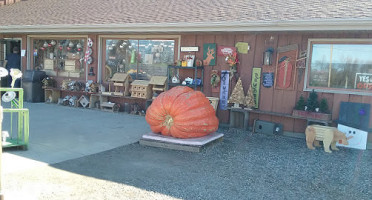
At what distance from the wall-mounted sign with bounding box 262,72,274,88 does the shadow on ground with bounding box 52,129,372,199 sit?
164cm

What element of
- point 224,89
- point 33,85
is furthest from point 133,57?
point 33,85

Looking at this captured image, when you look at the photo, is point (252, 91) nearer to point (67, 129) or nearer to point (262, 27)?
point (262, 27)

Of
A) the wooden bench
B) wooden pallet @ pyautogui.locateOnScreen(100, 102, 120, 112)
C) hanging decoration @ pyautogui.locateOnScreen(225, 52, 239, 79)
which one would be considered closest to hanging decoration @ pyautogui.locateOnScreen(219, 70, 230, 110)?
hanging decoration @ pyautogui.locateOnScreen(225, 52, 239, 79)

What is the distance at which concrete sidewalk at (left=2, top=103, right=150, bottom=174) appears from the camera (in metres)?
4.94

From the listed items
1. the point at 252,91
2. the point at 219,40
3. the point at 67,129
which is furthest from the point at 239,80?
the point at 67,129

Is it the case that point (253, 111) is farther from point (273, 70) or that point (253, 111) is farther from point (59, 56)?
point (59, 56)

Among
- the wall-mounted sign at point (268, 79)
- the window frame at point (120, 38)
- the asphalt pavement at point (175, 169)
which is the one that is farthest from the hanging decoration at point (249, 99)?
the window frame at point (120, 38)

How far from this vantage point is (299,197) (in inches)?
150

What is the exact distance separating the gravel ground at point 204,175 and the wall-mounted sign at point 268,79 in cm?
180

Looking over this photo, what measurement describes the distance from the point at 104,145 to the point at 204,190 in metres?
2.55

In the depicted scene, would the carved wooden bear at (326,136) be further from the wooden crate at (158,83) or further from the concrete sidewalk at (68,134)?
the wooden crate at (158,83)

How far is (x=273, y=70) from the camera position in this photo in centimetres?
731

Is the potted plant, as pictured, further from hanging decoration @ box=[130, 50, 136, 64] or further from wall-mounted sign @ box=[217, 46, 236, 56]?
hanging decoration @ box=[130, 50, 136, 64]

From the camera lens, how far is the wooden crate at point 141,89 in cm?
875
